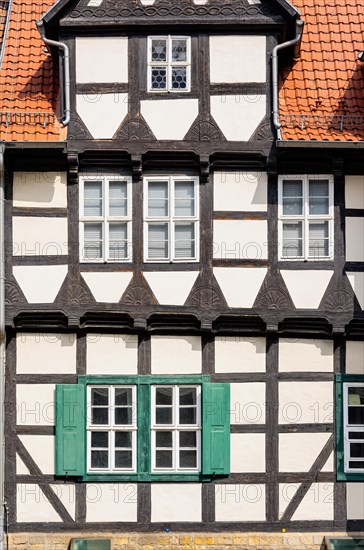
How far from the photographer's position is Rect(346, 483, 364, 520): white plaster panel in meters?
14.7

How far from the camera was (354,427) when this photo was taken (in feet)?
48.6

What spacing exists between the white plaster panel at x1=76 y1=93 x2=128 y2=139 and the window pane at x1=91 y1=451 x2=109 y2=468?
15.9 ft

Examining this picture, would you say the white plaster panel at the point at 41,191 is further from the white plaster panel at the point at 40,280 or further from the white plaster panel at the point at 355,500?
the white plaster panel at the point at 355,500

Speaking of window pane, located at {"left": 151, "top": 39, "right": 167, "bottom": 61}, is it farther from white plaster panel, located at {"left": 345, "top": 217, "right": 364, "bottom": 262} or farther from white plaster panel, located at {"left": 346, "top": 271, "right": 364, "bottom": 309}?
white plaster panel, located at {"left": 346, "top": 271, "right": 364, "bottom": 309}

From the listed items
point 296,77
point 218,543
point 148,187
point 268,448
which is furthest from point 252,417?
point 296,77

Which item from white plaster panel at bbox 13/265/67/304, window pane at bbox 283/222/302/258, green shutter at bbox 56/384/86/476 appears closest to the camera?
green shutter at bbox 56/384/86/476

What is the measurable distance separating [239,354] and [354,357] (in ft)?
5.80

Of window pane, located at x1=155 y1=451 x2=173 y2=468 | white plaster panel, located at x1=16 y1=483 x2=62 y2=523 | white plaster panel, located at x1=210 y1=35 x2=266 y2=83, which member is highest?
white plaster panel, located at x1=210 y1=35 x2=266 y2=83

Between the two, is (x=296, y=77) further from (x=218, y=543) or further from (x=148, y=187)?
(x=218, y=543)

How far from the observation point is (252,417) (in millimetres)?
14742

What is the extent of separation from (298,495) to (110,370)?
11.2 ft

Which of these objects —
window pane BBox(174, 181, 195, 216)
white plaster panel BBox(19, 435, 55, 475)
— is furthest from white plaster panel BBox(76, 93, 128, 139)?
white plaster panel BBox(19, 435, 55, 475)

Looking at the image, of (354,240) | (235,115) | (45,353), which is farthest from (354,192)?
(45,353)

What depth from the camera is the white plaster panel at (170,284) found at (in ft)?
48.1
